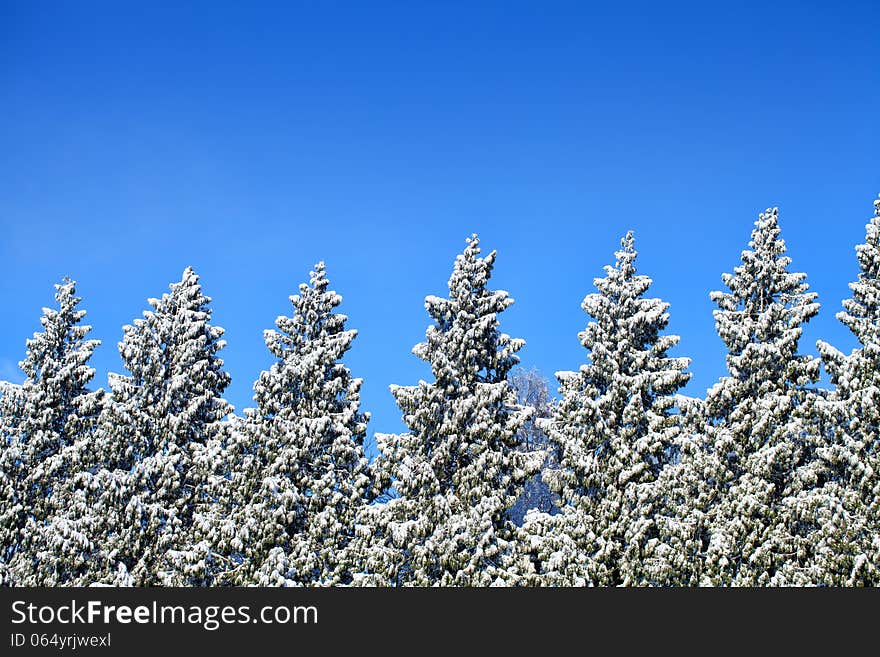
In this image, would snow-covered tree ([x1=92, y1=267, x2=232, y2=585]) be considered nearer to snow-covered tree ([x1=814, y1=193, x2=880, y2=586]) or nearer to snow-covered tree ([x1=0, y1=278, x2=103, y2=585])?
snow-covered tree ([x1=0, y1=278, x2=103, y2=585])

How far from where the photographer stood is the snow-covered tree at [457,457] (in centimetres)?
2495

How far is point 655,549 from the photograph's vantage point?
24.9 metres

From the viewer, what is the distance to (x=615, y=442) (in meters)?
26.4

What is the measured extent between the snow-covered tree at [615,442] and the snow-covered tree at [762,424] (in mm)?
1633

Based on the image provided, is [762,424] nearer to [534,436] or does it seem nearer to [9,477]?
[534,436]

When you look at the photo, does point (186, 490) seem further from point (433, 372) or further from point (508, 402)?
point (508, 402)

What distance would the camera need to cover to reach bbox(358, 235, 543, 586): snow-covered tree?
25.0m

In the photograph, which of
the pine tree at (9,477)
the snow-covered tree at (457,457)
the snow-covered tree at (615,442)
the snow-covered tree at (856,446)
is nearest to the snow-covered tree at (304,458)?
the snow-covered tree at (457,457)

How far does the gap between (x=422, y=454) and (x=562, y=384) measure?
543 cm

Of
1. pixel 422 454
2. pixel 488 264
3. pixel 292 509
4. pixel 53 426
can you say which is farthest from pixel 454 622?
pixel 53 426

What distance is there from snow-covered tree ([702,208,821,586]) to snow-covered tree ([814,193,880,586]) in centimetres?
69

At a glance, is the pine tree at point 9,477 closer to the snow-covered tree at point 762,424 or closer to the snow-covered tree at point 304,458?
the snow-covered tree at point 304,458

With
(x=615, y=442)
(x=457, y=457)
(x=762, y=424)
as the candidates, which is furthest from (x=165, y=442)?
(x=762, y=424)

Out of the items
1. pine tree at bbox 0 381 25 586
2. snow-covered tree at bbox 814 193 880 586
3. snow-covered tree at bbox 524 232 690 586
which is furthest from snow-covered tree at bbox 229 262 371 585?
snow-covered tree at bbox 814 193 880 586
